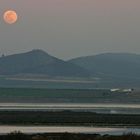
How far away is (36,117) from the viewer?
67.0 metres

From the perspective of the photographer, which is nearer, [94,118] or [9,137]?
[9,137]

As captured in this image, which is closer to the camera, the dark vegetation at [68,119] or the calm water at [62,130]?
the calm water at [62,130]

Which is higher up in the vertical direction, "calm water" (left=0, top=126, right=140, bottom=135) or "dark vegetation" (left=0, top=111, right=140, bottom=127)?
"calm water" (left=0, top=126, right=140, bottom=135)

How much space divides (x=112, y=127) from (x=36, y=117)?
38.7ft

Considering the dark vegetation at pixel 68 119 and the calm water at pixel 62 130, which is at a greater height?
the calm water at pixel 62 130

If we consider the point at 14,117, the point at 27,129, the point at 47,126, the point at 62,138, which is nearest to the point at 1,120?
the point at 14,117

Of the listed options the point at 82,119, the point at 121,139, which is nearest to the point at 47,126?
the point at 82,119

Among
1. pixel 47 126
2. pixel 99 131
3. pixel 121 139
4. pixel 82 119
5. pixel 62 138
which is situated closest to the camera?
pixel 121 139

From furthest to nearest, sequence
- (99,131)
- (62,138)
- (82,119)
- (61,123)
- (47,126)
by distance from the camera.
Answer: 1. (82,119)
2. (61,123)
3. (47,126)
4. (99,131)
5. (62,138)

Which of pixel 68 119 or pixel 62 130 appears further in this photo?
pixel 68 119

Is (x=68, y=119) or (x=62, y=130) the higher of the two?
(x=62, y=130)

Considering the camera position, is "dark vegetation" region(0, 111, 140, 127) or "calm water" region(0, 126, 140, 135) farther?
"dark vegetation" region(0, 111, 140, 127)

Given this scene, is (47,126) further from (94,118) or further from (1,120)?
(94,118)

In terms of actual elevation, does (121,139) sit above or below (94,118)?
above
